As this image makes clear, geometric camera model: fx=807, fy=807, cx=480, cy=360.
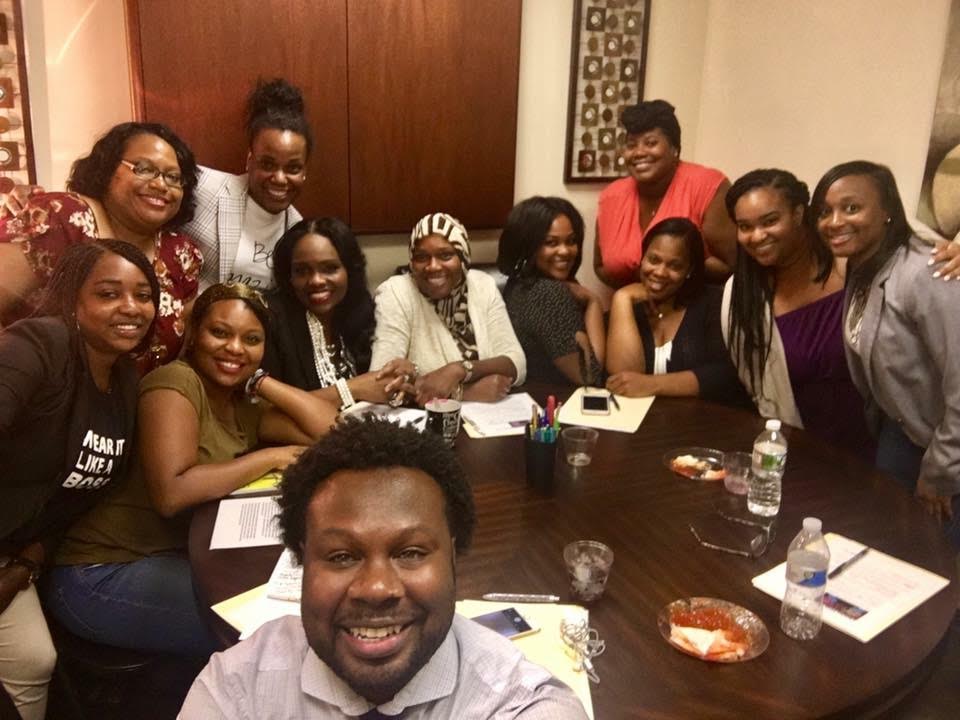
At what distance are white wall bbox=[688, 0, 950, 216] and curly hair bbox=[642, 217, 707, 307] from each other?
3.08ft

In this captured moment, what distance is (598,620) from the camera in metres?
1.36

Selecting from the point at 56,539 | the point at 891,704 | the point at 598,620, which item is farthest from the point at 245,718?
the point at 56,539

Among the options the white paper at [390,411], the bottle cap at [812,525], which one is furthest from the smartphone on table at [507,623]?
the white paper at [390,411]

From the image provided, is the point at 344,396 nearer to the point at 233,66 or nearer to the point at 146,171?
the point at 146,171

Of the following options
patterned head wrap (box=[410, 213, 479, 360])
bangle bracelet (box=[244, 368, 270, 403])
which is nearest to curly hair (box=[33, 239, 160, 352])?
bangle bracelet (box=[244, 368, 270, 403])

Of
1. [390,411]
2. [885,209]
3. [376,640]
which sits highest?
[885,209]

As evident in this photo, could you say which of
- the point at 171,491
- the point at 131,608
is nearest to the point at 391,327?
the point at 171,491

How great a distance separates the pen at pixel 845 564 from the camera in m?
1.53

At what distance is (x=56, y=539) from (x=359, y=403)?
0.87 metres

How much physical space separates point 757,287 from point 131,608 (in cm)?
198

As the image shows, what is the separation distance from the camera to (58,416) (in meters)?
1.71

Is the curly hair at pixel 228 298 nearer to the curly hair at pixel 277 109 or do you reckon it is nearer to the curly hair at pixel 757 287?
the curly hair at pixel 277 109

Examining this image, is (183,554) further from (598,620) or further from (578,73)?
(578,73)

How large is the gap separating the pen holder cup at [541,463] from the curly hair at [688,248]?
121 cm
